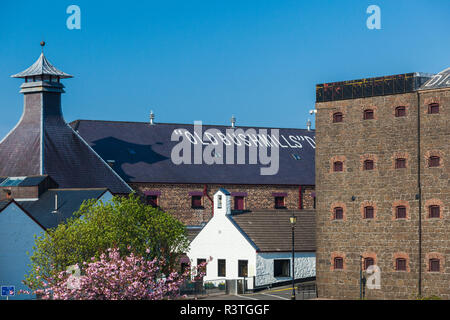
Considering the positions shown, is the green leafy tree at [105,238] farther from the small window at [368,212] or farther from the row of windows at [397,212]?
the small window at [368,212]

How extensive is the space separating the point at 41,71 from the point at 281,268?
25870mm

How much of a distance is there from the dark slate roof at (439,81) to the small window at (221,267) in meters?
20.3

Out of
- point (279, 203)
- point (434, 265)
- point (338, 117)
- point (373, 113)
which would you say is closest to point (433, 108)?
point (373, 113)

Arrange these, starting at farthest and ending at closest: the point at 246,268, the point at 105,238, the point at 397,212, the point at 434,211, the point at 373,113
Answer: the point at 246,268 < the point at 373,113 < the point at 397,212 < the point at 434,211 < the point at 105,238

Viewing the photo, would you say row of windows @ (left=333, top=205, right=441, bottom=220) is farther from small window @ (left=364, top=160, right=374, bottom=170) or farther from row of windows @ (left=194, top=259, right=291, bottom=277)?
row of windows @ (left=194, top=259, right=291, bottom=277)

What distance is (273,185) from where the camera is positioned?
78500 millimetres

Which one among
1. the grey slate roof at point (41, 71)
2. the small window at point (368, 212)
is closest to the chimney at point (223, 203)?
the small window at point (368, 212)

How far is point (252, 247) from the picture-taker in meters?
60.4

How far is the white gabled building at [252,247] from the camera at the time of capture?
198 feet

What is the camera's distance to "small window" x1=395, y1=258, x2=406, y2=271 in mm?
52469

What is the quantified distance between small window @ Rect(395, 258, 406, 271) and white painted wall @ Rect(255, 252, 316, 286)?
428 inches

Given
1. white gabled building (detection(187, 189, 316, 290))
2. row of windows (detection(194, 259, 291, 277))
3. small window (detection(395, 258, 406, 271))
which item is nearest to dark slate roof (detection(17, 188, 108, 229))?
white gabled building (detection(187, 189, 316, 290))

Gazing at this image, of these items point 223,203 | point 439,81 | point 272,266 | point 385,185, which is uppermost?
point 439,81

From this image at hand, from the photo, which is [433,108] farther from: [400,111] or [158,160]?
[158,160]
